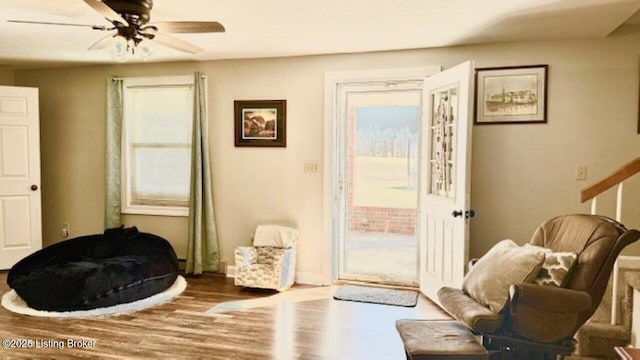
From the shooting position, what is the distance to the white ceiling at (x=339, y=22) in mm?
2951

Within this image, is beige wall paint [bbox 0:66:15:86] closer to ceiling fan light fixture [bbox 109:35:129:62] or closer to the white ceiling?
the white ceiling

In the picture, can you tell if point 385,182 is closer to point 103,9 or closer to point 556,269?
point 556,269

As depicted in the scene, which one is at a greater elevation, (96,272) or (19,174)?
(19,174)

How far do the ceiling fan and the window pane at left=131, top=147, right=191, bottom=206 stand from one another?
1.97m

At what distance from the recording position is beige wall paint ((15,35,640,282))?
377 centimetres

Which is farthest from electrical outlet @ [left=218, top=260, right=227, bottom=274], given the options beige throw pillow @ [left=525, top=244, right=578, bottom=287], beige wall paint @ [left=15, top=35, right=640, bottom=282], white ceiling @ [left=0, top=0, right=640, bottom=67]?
beige throw pillow @ [left=525, top=244, right=578, bottom=287]

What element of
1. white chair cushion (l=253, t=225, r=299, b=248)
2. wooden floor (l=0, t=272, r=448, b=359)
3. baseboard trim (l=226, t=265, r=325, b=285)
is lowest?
wooden floor (l=0, t=272, r=448, b=359)

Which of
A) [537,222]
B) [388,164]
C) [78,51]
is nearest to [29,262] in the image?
[78,51]

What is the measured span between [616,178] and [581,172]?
1.10 m

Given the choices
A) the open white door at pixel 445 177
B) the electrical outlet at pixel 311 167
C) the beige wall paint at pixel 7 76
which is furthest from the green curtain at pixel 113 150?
the open white door at pixel 445 177

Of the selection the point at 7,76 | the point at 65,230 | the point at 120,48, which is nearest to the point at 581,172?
the point at 120,48

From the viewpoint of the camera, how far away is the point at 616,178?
281 centimetres

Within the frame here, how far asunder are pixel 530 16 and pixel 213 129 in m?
3.20

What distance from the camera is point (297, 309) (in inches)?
151
